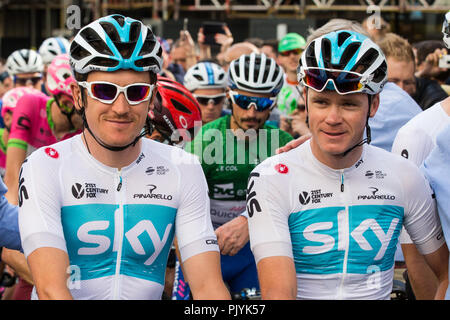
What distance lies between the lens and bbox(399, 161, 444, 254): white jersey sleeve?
3.49 meters

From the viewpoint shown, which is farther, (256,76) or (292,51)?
(292,51)

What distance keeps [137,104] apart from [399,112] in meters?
2.86

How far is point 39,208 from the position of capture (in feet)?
10.3

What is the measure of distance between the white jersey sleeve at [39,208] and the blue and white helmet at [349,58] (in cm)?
131

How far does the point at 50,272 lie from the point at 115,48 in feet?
3.49

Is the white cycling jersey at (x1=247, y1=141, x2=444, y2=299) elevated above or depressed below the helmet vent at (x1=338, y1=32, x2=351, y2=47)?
below

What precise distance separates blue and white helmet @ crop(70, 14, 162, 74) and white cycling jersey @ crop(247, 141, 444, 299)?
783 millimetres

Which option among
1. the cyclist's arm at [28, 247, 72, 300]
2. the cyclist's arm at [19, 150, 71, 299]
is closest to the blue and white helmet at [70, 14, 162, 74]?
the cyclist's arm at [19, 150, 71, 299]

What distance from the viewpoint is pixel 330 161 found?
11.4ft

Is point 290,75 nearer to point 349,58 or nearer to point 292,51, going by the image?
point 292,51

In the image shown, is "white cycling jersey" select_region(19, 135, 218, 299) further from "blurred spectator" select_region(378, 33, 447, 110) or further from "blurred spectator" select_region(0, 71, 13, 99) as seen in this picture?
"blurred spectator" select_region(0, 71, 13, 99)

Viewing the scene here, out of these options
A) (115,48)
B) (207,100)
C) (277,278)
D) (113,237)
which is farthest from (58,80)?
(277,278)
